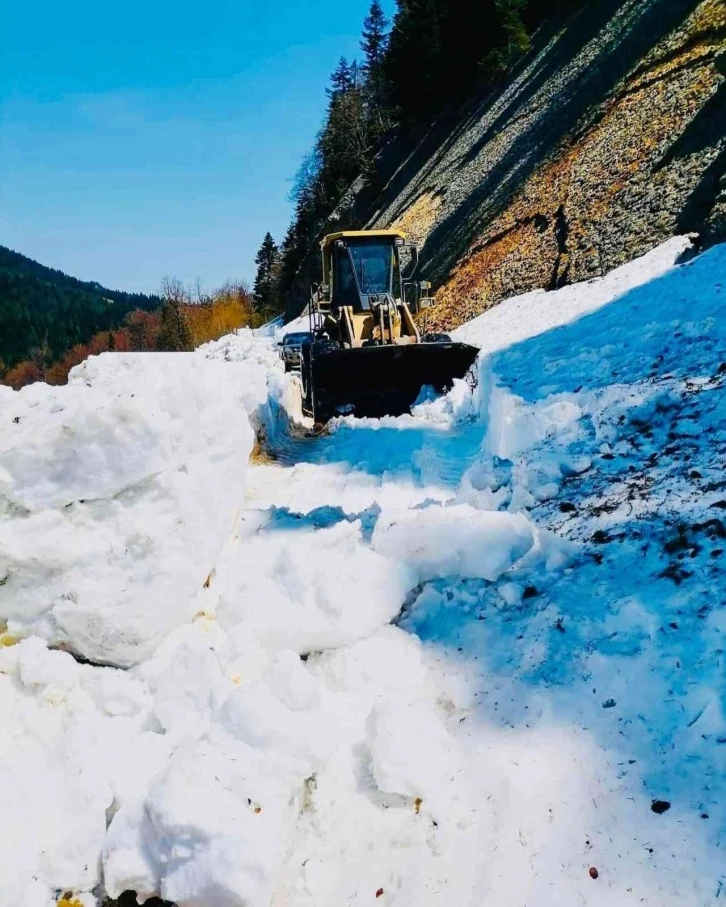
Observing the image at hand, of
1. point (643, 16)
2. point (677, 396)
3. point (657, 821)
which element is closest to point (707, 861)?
point (657, 821)

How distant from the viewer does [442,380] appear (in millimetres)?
10016

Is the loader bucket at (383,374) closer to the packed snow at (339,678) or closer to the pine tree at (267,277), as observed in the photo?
the packed snow at (339,678)

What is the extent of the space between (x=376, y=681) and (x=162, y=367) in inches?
73.8

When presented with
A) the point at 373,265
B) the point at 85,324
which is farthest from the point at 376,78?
the point at 85,324

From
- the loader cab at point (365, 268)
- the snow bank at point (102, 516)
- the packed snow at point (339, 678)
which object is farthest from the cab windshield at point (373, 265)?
the snow bank at point (102, 516)

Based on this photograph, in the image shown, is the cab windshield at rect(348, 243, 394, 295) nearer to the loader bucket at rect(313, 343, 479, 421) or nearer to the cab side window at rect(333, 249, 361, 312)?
the cab side window at rect(333, 249, 361, 312)

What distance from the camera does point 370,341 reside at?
1141cm

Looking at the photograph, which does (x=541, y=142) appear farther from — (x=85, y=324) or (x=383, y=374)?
(x=85, y=324)

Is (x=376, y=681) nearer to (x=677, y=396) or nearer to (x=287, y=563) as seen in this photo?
(x=287, y=563)

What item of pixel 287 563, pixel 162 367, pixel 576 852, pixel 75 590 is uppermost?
pixel 162 367

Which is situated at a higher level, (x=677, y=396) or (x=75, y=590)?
(x=75, y=590)

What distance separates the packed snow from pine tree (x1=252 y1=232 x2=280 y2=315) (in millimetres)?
57354

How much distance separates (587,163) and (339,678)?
17994mm

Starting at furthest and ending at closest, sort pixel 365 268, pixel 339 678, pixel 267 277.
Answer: pixel 267 277, pixel 365 268, pixel 339 678
